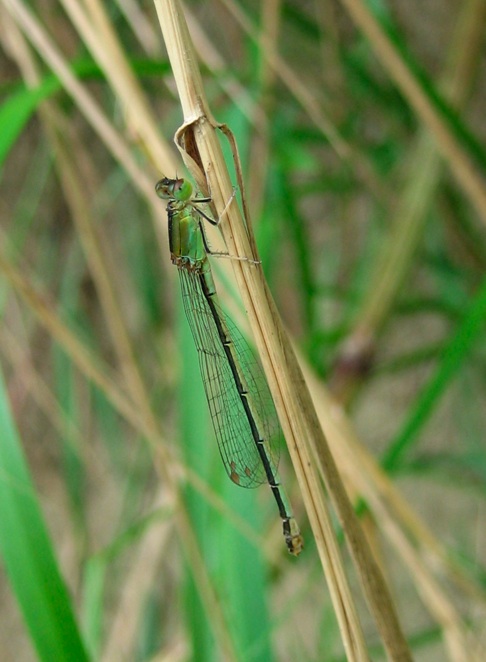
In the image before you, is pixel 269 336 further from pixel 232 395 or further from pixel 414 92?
pixel 414 92

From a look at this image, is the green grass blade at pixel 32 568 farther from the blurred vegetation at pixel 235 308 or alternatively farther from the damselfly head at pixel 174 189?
the damselfly head at pixel 174 189

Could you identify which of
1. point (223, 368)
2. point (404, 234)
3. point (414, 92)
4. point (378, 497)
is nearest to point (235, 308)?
point (223, 368)

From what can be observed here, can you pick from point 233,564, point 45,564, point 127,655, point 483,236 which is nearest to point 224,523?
point 233,564

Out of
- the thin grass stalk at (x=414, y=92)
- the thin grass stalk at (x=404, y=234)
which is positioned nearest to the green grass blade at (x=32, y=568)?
the thin grass stalk at (x=414, y=92)

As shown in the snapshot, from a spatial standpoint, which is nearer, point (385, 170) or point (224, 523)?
point (224, 523)

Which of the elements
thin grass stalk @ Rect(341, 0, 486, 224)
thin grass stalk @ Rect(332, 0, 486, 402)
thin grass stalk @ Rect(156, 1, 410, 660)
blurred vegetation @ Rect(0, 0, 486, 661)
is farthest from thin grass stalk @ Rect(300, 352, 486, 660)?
thin grass stalk @ Rect(332, 0, 486, 402)

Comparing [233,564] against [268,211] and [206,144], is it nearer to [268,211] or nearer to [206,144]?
[206,144]

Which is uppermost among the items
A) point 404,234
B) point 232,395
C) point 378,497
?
point 404,234
